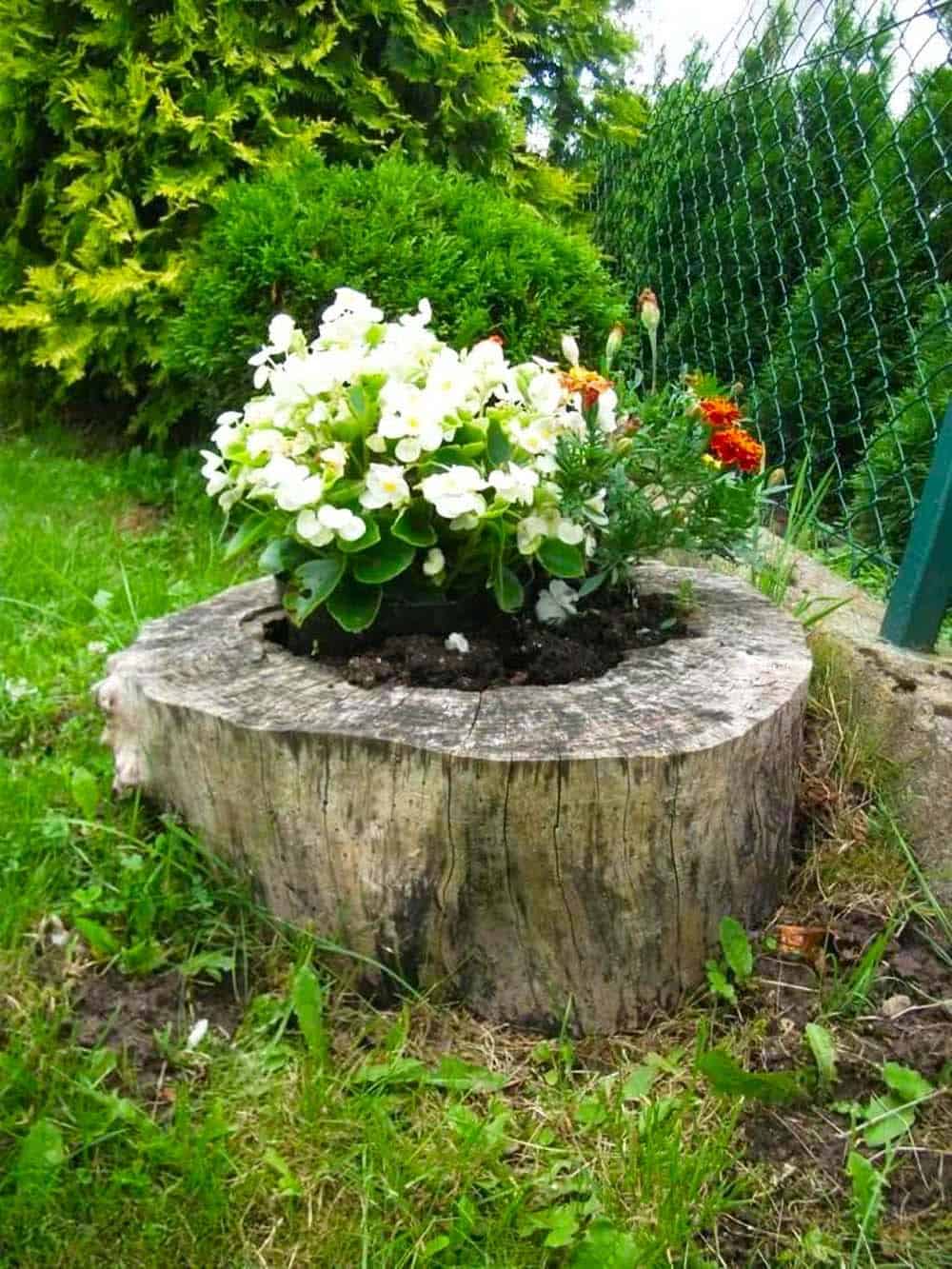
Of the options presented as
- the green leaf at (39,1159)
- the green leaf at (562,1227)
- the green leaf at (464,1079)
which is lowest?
the green leaf at (562,1227)

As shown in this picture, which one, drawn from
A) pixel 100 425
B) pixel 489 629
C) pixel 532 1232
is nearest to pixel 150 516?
pixel 100 425

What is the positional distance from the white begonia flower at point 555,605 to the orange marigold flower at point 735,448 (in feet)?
1.15

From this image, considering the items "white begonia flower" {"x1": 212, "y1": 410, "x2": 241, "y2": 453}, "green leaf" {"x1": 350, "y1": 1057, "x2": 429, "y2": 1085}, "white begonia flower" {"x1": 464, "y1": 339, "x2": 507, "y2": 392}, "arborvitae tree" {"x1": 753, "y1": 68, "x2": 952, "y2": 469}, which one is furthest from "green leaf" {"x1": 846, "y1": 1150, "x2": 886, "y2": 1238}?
"arborvitae tree" {"x1": 753, "y1": 68, "x2": 952, "y2": 469}

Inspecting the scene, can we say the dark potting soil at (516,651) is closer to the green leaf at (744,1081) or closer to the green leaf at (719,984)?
the green leaf at (719,984)

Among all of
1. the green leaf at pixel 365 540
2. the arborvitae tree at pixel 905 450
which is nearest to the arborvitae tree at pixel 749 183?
the arborvitae tree at pixel 905 450

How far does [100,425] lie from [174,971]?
422 cm

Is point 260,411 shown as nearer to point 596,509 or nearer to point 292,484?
point 292,484

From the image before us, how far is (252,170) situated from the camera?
13.9 ft

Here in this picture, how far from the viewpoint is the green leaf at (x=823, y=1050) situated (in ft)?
4.88

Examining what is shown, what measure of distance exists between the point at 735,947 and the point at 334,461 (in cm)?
97

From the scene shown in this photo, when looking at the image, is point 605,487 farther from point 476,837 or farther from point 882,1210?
point 882,1210

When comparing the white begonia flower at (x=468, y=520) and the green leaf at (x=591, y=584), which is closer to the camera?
the white begonia flower at (x=468, y=520)

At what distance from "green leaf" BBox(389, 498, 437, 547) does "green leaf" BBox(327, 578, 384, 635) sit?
0.36ft

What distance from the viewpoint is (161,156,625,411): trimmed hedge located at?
3354 millimetres
